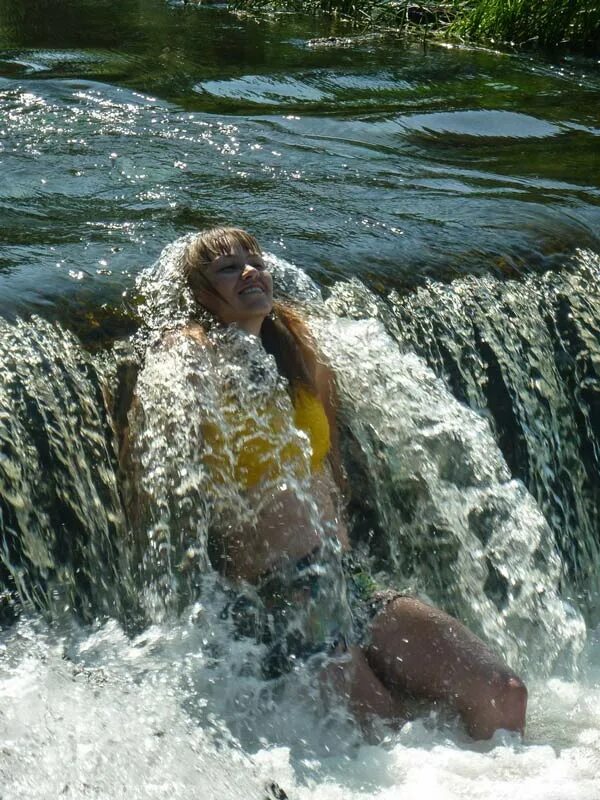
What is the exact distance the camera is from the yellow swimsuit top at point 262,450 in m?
4.16

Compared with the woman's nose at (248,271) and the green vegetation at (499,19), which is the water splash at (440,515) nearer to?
the woman's nose at (248,271)

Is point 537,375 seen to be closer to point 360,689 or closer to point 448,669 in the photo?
point 448,669

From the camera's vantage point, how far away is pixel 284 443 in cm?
424

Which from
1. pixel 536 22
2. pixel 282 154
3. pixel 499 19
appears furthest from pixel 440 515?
pixel 499 19

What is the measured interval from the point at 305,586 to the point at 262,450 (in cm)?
44

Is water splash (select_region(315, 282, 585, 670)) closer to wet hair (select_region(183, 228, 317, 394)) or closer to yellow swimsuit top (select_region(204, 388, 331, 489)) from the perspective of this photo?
wet hair (select_region(183, 228, 317, 394))

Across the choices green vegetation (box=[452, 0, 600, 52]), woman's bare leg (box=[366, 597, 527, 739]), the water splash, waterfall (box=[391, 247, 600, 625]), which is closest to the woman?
woman's bare leg (box=[366, 597, 527, 739])

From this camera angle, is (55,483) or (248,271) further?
(248,271)

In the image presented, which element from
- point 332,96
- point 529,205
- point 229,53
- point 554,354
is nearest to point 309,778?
point 554,354

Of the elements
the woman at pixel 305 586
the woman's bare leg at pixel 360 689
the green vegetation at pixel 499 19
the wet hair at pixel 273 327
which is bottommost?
the woman's bare leg at pixel 360 689

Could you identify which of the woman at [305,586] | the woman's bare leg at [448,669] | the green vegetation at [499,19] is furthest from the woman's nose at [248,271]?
the green vegetation at [499,19]

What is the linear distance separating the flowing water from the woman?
57 mm

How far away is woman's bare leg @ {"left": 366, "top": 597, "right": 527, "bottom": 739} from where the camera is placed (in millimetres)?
4062

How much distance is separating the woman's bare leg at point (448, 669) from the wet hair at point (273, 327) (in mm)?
839
